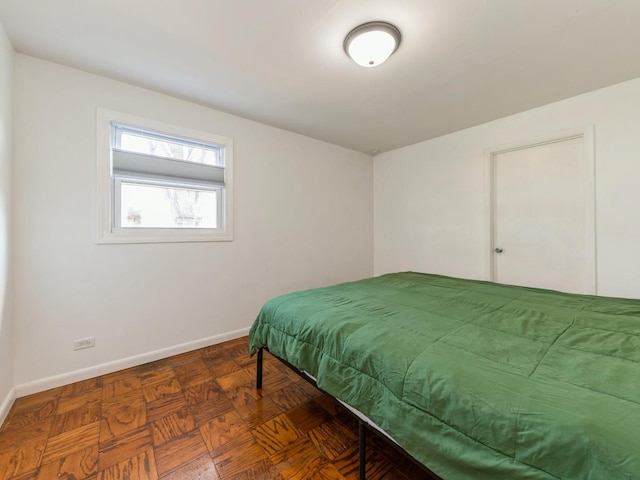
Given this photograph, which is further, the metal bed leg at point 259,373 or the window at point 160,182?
the window at point 160,182

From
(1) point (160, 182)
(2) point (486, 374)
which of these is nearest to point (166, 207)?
(1) point (160, 182)

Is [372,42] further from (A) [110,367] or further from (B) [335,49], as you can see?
(A) [110,367]

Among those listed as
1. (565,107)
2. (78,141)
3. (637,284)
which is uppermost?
(565,107)

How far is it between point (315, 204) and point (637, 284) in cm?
312

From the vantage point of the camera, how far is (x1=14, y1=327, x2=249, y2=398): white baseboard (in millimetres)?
1878

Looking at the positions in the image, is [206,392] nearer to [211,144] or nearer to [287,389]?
Result: [287,389]

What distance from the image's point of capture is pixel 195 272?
2598 mm

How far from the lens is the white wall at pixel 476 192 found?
220cm

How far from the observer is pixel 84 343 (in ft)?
6.80

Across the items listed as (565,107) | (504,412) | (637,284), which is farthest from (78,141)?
(637,284)

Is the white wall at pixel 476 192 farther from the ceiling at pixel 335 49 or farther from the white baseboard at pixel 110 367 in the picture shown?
the white baseboard at pixel 110 367

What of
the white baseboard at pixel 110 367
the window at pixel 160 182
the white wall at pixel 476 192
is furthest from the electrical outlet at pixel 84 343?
the white wall at pixel 476 192

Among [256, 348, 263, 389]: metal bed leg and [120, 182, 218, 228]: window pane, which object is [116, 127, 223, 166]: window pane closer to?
[120, 182, 218, 228]: window pane

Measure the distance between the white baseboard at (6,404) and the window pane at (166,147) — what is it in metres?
1.90
